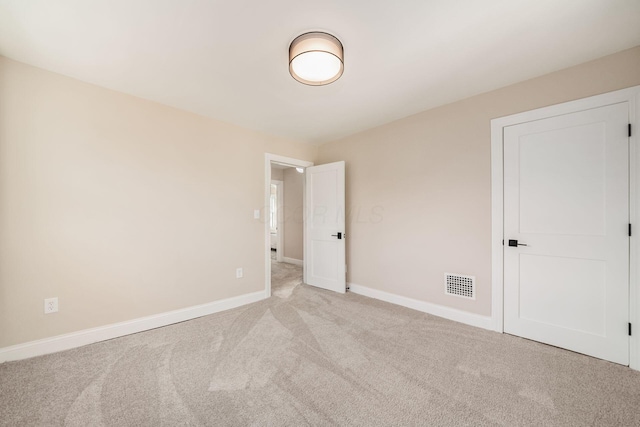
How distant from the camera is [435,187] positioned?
2898mm

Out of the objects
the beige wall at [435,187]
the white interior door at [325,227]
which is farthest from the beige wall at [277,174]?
the beige wall at [435,187]

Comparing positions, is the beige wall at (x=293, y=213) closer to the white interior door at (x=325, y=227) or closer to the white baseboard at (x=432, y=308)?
the white interior door at (x=325, y=227)

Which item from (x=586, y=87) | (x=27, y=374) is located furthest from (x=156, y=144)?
(x=586, y=87)

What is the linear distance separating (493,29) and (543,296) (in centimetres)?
227

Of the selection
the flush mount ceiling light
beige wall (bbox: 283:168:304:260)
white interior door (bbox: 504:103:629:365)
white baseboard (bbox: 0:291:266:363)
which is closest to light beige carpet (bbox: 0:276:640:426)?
white baseboard (bbox: 0:291:266:363)

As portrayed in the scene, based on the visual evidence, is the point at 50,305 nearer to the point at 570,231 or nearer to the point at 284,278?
the point at 284,278

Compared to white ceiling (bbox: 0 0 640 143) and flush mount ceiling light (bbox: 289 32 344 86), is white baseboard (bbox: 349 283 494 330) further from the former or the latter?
flush mount ceiling light (bbox: 289 32 344 86)

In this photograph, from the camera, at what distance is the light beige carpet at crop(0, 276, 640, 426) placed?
1.42 m

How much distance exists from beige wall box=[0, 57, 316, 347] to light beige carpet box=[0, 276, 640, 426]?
1.45 ft

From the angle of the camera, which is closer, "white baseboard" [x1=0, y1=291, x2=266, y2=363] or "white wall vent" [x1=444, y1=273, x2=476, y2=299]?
"white baseboard" [x1=0, y1=291, x2=266, y2=363]

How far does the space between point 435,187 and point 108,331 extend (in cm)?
373

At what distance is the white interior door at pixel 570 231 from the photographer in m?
1.93

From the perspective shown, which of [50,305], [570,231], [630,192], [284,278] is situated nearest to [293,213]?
[284,278]

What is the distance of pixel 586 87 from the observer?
2049 mm
